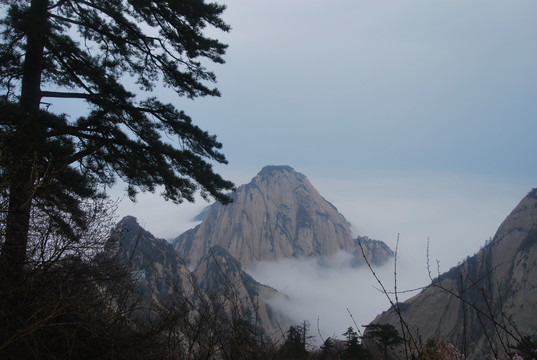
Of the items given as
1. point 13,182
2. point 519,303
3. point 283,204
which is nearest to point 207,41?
point 13,182

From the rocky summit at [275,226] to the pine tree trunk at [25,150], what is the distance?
5043 inches

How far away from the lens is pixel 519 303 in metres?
58.5

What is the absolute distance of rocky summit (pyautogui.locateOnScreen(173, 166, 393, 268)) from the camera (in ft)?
473

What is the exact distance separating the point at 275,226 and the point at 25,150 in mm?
156096

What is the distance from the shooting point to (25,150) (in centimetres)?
522

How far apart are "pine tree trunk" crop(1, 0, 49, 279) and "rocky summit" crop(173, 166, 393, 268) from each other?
128092 mm

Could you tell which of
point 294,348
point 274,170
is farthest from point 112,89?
point 274,170

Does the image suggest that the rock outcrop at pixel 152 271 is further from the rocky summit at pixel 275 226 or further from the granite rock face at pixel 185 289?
the rocky summit at pixel 275 226

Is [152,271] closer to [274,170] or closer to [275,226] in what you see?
[275,226]

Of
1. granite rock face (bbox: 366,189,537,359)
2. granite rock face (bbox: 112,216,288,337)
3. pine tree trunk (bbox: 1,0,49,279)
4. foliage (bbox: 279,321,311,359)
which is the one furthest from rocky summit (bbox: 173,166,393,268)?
granite rock face (bbox: 112,216,288,337)

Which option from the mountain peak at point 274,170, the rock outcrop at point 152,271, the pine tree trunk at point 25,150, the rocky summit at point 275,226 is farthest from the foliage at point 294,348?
the mountain peak at point 274,170

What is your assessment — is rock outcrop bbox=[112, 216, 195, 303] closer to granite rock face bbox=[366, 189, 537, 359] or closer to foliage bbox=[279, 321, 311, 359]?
foliage bbox=[279, 321, 311, 359]

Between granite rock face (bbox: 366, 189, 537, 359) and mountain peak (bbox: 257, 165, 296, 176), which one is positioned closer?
granite rock face (bbox: 366, 189, 537, 359)

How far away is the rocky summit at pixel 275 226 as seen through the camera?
144250 mm
